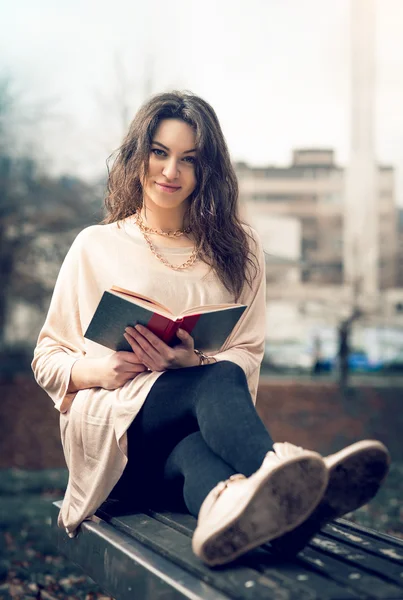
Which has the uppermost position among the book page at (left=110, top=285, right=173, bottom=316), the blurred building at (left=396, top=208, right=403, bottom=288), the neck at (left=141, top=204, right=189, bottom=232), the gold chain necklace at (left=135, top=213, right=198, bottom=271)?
the neck at (left=141, top=204, right=189, bottom=232)

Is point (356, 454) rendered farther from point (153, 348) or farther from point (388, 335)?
point (388, 335)

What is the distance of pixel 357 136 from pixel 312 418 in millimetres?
7505

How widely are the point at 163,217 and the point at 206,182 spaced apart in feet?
0.65

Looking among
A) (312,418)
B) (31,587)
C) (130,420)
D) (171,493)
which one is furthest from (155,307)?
(312,418)

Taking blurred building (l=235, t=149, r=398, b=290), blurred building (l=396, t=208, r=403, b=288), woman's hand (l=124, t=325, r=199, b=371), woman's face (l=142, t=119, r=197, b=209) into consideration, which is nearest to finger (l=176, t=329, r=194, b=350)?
woman's hand (l=124, t=325, r=199, b=371)

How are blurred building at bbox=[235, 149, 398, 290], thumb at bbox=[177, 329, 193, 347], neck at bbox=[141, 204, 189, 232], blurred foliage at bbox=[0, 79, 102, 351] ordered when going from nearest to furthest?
thumb at bbox=[177, 329, 193, 347]
neck at bbox=[141, 204, 189, 232]
blurred foliage at bbox=[0, 79, 102, 351]
blurred building at bbox=[235, 149, 398, 290]

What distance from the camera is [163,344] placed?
2.40 meters

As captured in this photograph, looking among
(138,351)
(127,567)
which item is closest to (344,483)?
(127,567)

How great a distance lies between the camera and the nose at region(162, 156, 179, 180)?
276cm

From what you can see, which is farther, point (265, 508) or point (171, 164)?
point (171, 164)

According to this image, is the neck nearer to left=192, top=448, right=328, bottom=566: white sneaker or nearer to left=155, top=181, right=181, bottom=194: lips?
left=155, top=181, right=181, bottom=194: lips

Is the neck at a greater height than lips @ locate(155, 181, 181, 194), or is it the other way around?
lips @ locate(155, 181, 181, 194)

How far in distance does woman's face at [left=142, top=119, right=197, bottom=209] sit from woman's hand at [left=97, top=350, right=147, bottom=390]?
0.59 metres

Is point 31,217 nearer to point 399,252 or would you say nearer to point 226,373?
point 399,252
